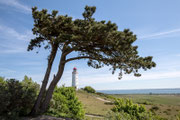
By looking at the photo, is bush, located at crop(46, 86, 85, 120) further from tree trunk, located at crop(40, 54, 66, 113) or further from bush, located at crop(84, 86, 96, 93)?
bush, located at crop(84, 86, 96, 93)

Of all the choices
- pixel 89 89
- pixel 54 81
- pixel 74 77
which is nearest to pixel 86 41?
pixel 54 81

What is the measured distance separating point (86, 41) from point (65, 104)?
8.05 m

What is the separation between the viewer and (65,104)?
14.4 meters

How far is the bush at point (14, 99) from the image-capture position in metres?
8.09

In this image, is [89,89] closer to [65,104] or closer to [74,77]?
[74,77]

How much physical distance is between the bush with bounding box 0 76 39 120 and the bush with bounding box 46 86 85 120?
2.57 meters

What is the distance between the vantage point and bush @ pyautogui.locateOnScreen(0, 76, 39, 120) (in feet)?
26.5

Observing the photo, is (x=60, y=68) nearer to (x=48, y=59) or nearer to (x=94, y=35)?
(x=48, y=59)

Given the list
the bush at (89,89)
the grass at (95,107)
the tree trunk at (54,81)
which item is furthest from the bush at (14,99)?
the bush at (89,89)

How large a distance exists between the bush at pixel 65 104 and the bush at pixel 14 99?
2.57m

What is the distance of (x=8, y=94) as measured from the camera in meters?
8.44

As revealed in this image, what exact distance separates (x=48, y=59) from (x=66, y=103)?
5789 mm

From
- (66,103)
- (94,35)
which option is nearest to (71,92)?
(66,103)

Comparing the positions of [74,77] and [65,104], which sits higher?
[74,77]
